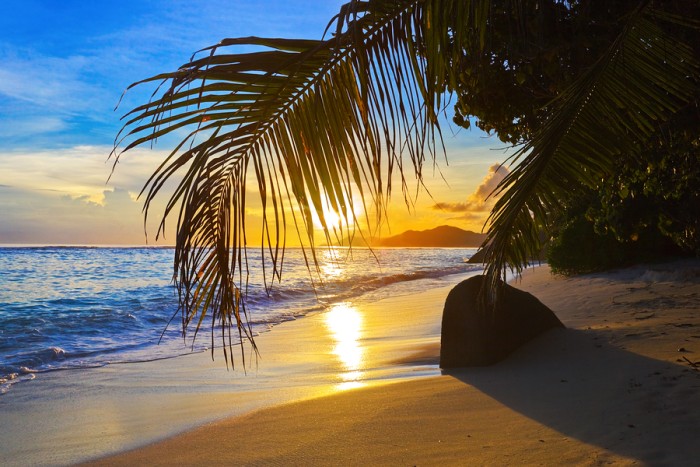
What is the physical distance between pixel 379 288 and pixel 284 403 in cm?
1656

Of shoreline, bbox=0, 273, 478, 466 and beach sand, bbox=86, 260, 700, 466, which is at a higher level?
beach sand, bbox=86, 260, 700, 466

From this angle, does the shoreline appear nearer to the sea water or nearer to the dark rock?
the dark rock

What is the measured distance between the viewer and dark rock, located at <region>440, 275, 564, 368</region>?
5.77 metres

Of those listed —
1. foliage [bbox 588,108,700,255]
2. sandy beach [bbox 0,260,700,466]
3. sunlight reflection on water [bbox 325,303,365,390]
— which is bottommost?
sunlight reflection on water [bbox 325,303,365,390]

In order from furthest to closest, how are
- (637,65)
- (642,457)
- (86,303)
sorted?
(86,303) → (637,65) → (642,457)

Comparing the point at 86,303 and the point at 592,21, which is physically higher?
the point at 592,21

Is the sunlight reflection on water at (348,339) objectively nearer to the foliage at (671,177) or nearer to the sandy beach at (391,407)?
the sandy beach at (391,407)

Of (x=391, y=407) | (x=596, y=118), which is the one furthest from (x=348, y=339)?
(x=596, y=118)

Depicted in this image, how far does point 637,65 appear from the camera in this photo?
3.30 meters

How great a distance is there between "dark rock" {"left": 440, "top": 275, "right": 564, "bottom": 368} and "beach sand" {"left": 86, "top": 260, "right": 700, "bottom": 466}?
17cm

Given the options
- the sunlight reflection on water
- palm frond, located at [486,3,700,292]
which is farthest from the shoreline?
palm frond, located at [486,3,700,292]

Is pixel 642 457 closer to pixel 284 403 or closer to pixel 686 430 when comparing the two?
pixel 686 430

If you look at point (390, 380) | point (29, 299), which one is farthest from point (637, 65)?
point (29, 299)

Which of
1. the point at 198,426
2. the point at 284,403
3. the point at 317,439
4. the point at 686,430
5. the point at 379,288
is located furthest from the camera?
the point at 379,288
